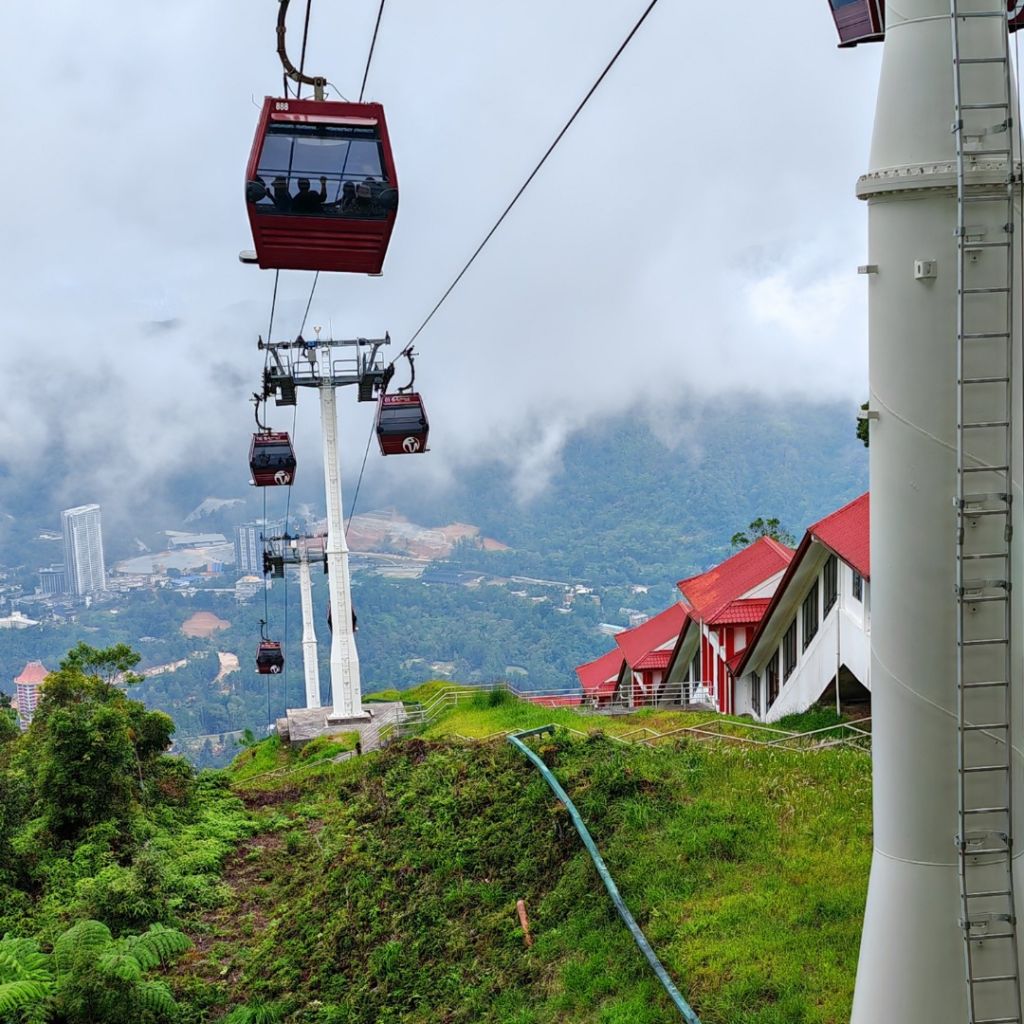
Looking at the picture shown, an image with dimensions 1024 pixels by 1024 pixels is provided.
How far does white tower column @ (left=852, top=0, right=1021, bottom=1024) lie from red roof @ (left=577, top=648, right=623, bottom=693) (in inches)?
1191

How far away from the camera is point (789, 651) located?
21.4 meters

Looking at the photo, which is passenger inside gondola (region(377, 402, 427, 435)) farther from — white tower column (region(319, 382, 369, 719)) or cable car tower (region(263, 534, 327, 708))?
cable car tower (region(263, 534, 327, 708))

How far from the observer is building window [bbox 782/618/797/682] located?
825 inches

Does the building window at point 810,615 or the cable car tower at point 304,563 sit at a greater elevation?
the building window at point 810,615

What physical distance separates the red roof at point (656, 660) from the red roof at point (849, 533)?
13671mm

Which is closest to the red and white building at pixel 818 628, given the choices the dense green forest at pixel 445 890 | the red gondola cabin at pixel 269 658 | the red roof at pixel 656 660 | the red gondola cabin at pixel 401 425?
the dense green forest at pixel 445 890

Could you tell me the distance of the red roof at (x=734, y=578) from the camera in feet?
79.1

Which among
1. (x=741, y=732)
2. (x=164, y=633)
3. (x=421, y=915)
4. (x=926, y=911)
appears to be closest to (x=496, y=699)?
(x=741, y=732)

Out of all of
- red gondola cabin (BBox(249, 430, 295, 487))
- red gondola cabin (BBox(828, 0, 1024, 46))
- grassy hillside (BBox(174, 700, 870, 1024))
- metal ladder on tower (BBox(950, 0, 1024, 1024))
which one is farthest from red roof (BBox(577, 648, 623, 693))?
metal ladder on tower (BBox(950, 0, 1024, 1024))

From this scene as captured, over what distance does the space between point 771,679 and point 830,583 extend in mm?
5035

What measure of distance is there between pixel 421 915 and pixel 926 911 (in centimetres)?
633

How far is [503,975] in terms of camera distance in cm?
901

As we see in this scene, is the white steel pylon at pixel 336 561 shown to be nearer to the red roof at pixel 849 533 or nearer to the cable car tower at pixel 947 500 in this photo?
the red roof at pixel 849 533

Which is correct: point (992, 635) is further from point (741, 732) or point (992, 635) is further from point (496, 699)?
point (496, 699)
